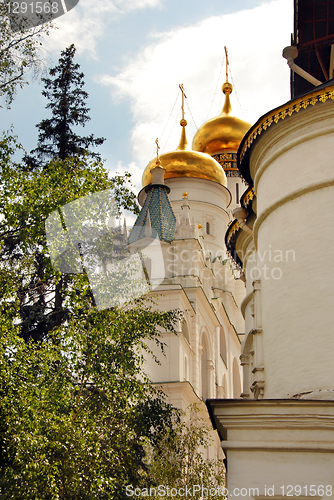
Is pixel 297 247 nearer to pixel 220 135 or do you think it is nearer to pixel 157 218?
pixel 157 218

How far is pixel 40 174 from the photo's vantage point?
32.1 feet

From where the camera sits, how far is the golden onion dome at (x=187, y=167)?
97.5ft

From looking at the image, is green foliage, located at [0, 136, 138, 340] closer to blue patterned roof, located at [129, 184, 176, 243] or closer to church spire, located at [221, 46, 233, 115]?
blue patterned roof, located at [129, 184, 176, 243]

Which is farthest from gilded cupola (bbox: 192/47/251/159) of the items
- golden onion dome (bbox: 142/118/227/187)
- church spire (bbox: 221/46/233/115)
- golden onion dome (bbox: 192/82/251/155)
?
golden onion dome (bbox: 142/118/227/187)

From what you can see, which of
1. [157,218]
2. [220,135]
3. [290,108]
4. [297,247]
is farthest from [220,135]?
[297,247]

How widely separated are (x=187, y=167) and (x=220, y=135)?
7185mm

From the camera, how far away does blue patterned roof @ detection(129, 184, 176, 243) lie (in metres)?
22.7

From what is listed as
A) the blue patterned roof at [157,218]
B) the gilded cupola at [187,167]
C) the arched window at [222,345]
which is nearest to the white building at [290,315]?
the blue patterned roof at [157,218]

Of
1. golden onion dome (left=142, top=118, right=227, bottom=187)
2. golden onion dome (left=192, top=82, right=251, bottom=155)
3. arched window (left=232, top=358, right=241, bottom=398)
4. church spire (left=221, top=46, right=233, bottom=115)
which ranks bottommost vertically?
arched window (left=232, top=358, right=241, bottom=398)

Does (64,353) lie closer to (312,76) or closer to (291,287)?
(291,287)

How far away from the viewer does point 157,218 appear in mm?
23500

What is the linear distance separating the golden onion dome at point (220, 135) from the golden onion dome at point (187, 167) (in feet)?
18.8

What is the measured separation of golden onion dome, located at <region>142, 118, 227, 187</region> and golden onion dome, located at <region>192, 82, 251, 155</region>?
18.8 ft

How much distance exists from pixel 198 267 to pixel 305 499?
49.7 feet
